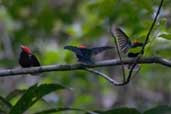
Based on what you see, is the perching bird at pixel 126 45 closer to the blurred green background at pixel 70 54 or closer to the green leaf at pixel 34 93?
the green leaf at pixel 34 93

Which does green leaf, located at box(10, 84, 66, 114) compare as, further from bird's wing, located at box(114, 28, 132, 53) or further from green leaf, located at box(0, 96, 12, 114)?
bird's wing, located at box(114, 28, 132, 53)

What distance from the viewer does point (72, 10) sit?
13.2 ft

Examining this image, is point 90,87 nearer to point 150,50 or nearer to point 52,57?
point 52,57

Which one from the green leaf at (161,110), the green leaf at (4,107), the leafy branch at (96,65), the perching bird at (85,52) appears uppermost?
the perching bird at (85,52)

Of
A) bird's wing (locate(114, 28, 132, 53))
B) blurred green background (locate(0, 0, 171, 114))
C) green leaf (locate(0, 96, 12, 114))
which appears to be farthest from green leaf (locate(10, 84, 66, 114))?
blurred green background (locate(0, 0, 171, 114))

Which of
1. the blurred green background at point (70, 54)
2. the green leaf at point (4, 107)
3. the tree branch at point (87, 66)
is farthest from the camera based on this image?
the blurred green background at point (70, 54)

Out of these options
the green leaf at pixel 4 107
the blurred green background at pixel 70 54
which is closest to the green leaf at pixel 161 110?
the green leaf at pixel 4 107

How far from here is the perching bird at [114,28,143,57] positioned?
132 cm

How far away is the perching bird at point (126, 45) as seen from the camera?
1317 mm

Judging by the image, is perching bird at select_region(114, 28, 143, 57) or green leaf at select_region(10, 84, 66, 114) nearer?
perching bird at select_region(114, 28, 143, 57)

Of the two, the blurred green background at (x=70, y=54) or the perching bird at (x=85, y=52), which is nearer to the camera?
the perching bird at (x=85, y=52)

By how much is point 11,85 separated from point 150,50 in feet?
7.74

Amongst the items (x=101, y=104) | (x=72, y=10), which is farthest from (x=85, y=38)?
(x=72, y=10)

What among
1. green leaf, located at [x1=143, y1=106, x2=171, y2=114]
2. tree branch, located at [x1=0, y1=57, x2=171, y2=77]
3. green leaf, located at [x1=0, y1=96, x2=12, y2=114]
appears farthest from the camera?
green leaf, located at [x1=0, y1=96, x2=12, y2=114]
